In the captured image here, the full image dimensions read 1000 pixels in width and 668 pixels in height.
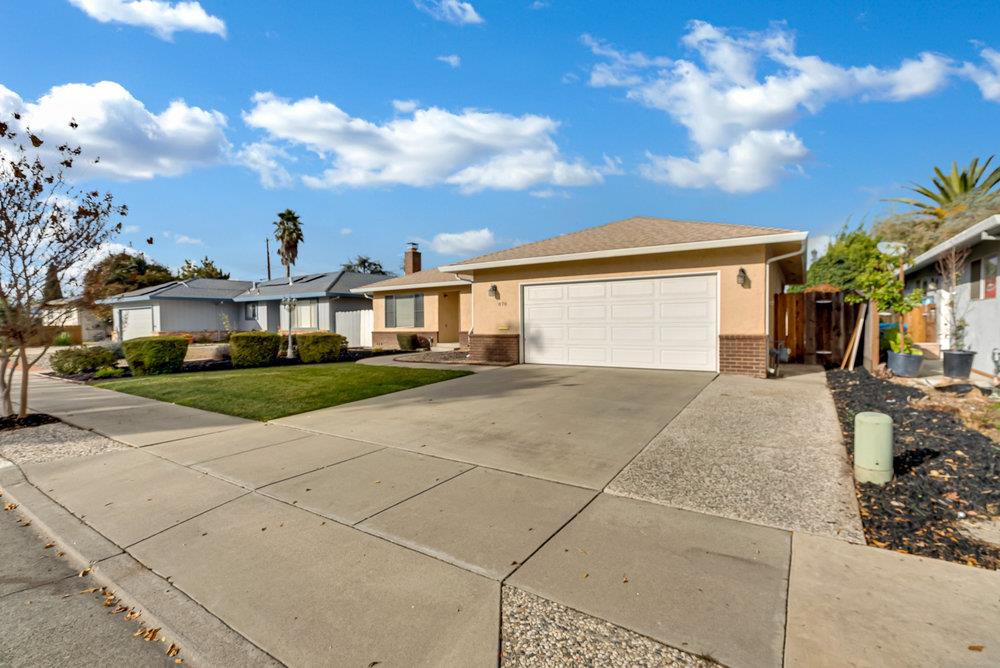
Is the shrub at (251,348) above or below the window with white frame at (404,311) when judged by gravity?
below

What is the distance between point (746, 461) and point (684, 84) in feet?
34.6

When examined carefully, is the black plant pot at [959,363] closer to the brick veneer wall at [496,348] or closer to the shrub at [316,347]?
the brick veneer wall at [496,348]

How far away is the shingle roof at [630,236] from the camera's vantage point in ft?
33.9

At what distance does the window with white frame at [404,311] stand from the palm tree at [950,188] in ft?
86.8

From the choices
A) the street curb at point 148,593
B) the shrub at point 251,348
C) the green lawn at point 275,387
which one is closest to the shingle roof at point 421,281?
the shrub at point 251,348

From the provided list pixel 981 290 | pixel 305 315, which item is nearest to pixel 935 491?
pixel 981 290

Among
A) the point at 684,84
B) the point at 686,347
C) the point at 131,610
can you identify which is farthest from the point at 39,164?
the point at 684,84

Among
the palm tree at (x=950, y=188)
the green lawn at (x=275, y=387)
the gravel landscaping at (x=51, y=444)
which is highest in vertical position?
the palm tree at (x=950, y=188)

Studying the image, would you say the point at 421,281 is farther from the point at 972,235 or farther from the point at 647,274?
the point at 972,235

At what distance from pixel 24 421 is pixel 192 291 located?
2265cm

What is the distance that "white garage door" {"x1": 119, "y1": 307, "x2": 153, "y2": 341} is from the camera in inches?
1000

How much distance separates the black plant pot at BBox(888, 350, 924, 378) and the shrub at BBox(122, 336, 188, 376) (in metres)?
18.1

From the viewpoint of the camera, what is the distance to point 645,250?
10.6 meters

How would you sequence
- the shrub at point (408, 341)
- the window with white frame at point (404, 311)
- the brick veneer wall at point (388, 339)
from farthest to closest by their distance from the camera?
the window with white frame at point (404, 311)
the brick veneer wall at point (388, 339)
the shrub at point (408, 341)
